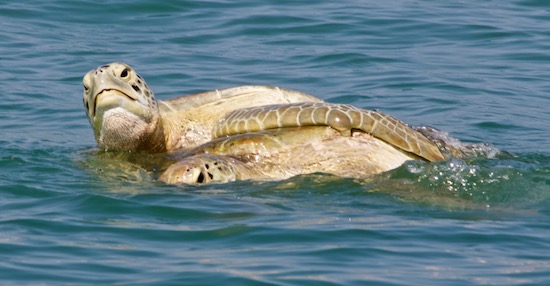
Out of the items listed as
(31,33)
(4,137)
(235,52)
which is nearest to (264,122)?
(4,137)

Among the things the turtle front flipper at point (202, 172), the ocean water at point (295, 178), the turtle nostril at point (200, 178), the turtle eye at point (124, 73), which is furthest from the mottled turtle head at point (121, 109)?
the turtle nostril at point (200, 178)

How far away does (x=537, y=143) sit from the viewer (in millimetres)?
10273

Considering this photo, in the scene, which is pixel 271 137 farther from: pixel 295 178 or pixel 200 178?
pixel 200 178

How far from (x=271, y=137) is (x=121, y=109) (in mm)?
1244

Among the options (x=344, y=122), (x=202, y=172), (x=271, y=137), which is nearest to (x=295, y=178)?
(x=271, y=137)

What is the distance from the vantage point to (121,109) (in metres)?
9.06

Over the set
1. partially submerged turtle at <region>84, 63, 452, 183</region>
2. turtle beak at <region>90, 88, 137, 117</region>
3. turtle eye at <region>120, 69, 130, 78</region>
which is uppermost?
turtle eye at <region>120, 69, 130, 78</region>

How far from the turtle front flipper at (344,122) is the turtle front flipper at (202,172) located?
701 mm

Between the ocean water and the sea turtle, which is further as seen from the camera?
the sea turtle

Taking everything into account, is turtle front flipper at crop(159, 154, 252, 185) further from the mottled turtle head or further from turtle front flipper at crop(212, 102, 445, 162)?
the mottled turtle head

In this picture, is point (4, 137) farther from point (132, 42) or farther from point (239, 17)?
point (239, 17)

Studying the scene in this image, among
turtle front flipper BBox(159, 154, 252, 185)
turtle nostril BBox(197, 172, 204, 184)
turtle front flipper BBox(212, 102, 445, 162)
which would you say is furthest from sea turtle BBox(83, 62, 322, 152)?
turtle nostril BBox(197, 172, 204, 184)

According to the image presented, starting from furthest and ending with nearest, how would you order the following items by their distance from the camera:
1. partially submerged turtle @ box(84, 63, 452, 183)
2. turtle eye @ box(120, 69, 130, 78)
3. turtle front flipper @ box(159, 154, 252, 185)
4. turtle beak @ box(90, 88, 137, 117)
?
turtle eye @ box(120, 69, 130, 78), turtle beak @ box(90, 88, 137, 117), partially submerged turtle @ box(84, 63, 452, 183), turtle front flipper @ box(159, 154, 252, 185)

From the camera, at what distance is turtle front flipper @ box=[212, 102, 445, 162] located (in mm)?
8578
